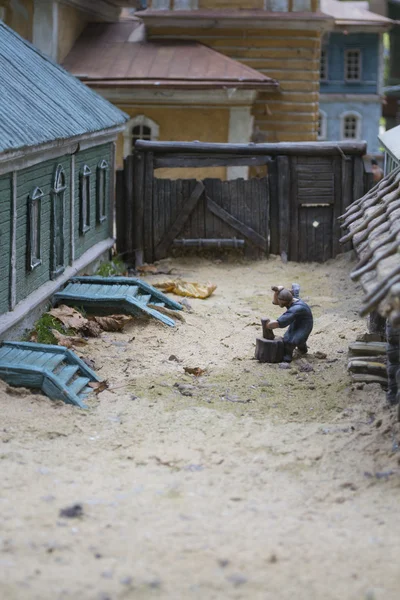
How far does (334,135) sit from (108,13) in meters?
15.8

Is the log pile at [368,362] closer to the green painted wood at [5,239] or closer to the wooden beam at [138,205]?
the green painted wood at [5,239]

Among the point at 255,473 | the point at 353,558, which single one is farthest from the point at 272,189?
the point at 353,558

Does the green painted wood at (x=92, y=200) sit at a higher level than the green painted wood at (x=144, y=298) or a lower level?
higher

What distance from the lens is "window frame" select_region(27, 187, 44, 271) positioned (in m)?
11.9

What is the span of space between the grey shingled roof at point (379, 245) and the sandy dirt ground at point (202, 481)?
1432 millimetres

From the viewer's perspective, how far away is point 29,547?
654cm

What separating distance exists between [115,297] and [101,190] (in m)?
3.89

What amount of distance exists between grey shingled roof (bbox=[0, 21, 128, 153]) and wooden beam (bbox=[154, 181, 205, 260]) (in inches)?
73.8

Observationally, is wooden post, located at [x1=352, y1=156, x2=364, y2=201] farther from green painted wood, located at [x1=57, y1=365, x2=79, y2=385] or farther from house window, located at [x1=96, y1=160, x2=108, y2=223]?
green painted wood, located at [x1=57, y1=365, x2=79, y2=385]

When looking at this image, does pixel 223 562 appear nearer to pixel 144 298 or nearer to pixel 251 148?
pixel 144 298

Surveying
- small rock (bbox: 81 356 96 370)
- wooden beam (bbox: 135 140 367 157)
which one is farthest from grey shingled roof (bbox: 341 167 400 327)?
wooden beam (bbox: 135 140 367 157)

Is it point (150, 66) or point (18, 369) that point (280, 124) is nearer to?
point (150, 66)

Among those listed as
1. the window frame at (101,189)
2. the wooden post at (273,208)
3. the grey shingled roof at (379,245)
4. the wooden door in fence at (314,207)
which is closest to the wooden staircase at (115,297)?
the window frame at (101,189)

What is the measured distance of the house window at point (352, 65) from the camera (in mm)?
39594
